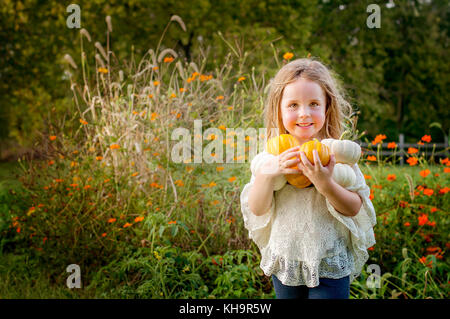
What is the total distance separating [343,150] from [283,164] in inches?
8.1

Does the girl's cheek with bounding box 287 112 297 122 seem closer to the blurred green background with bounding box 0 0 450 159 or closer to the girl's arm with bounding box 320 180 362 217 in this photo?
the girl's arm with bounding box 320 180 362 217

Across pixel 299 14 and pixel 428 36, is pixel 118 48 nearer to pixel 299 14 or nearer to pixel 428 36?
pixel 299 14

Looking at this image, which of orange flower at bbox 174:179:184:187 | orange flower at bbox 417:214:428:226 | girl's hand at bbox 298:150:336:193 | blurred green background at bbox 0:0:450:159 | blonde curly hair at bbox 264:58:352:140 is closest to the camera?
girl's hand at bbox 298:150:336:193

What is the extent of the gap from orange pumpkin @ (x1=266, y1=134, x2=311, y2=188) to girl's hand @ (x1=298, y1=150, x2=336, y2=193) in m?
0.07

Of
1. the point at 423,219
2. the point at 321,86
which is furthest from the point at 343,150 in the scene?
the point at 423,219

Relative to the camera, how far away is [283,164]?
4.80 ft

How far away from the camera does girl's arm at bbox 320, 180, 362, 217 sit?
145 centimetres

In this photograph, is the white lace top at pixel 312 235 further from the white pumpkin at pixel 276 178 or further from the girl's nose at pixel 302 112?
the girl's nose at pixel 302 112

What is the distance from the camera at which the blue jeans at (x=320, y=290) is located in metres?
1.56

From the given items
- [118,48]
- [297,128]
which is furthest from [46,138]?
[118,48]

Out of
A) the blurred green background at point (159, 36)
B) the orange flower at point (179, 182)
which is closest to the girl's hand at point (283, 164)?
the orange flower at point (179, 182)

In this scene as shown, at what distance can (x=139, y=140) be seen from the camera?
3514 mm

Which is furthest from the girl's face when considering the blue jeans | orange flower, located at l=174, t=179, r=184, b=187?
orange flower, located at l=174, t=179, r=184, b=187

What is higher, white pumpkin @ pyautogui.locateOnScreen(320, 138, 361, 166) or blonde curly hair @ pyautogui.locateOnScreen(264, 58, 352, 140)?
blonde curly hair @ pyautogui.locateOnScreen(264, 58, 352, 140)
